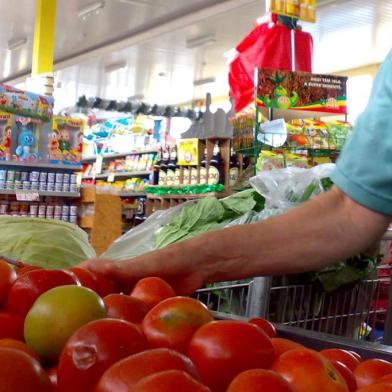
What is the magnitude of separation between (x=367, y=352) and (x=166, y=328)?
0.45m

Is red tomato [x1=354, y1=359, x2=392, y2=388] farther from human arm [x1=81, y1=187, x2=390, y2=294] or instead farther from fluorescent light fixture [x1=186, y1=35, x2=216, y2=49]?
fluorescent light fixture [x1=186, y1=35, x2=216, y2=49]

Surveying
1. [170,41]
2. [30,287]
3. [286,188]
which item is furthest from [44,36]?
[30,287]

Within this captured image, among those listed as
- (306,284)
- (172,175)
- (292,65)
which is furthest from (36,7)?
(306,284)

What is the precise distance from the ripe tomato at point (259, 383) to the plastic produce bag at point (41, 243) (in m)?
2.17

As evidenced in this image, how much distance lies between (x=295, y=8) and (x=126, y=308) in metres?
3.94

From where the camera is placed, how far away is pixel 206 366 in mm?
745

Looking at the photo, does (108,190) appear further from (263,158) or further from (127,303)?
(127,303)

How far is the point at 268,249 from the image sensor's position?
4.23ft

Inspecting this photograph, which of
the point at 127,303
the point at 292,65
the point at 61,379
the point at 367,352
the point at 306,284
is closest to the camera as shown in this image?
the point at 61,379

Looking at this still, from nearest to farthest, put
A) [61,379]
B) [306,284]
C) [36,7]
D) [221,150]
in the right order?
[61,379], [306,284], [221,150], [36,7]

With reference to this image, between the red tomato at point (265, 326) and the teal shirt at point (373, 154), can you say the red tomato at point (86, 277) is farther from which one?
the teal shirt at point (373, 154)

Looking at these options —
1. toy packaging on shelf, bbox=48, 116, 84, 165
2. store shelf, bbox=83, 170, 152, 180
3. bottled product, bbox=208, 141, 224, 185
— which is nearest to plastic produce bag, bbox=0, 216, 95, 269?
toy packaging on shelf, bbox=48, 116, 84, 165

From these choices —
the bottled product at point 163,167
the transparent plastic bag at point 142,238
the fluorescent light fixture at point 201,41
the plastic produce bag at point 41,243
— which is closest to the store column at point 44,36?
the bottled product at point 163,167

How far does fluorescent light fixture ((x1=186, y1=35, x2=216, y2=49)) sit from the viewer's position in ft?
36.8
